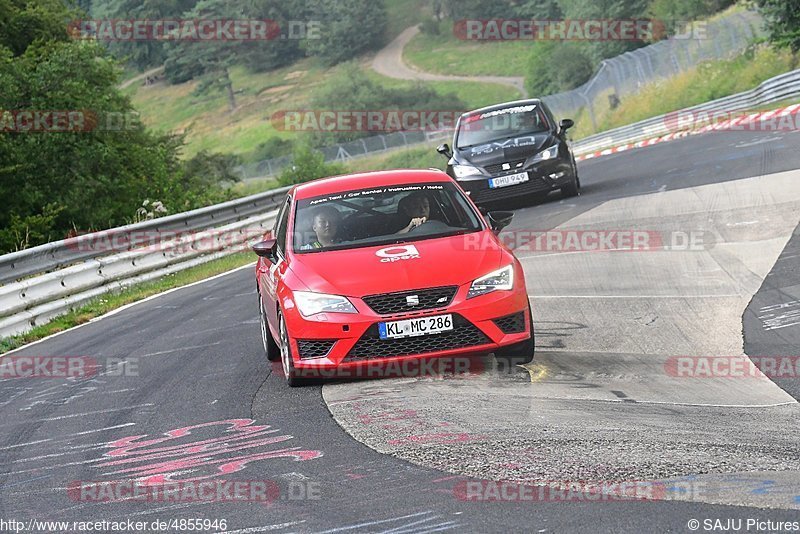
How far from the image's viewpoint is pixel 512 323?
9125 millimetres

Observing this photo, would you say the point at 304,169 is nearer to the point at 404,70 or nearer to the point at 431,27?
the point at 404,70

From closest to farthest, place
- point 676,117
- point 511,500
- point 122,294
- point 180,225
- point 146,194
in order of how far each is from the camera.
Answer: point 511,500 < point 122,294 < point 180,225 < point 146,194 < point 676,117

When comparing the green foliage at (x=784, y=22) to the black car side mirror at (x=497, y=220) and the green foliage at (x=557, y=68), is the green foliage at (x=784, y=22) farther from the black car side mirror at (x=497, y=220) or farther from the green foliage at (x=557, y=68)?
the green foliage at (x=557, y=68)

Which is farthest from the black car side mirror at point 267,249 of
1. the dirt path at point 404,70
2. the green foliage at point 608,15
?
the dirt path at point 404,70

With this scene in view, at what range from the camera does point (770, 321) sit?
34.5ft

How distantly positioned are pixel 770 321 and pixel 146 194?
2160cm

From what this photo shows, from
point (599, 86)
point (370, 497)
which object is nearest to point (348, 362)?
point (370, 497)

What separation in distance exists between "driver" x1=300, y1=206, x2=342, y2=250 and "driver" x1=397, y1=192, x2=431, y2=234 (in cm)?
52

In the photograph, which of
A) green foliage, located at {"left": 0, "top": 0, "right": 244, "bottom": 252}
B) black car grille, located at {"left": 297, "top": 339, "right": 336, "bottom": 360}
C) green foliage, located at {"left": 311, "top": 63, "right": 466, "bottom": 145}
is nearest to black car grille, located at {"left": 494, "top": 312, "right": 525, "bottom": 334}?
black car grille, located at {"left": 297, "top": 339, "right": 336, "bottom": 360}

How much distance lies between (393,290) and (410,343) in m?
0.39

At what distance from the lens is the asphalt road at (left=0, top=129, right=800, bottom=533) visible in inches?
222

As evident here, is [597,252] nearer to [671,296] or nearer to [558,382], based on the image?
[671,296]

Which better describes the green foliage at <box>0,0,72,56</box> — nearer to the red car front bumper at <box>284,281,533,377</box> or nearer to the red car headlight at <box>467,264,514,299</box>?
the red car front bumper at <box>284,281,533,377</box>

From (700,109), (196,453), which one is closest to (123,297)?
(196,453)
